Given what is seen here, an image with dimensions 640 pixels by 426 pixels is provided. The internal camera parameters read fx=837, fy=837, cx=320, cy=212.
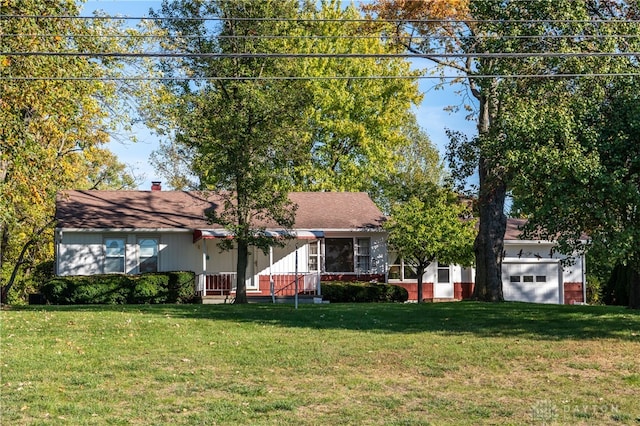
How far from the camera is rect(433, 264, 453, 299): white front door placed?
3725 centimetres

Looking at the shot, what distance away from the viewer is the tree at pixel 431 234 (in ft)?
103

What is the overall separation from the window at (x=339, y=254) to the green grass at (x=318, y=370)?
621 inches

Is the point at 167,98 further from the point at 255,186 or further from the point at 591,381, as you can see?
the point at 591,381

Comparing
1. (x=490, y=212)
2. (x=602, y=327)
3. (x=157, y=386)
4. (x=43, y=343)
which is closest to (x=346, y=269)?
(x=490, y=212)

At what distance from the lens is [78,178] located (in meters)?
39.5

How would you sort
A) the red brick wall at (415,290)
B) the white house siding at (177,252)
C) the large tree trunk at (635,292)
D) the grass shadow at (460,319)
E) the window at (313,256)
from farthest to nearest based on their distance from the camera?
the red brick wall at (415,290) < the window at (313,256) < the white house siding at (177,252) < the large tree trunk at (635,292) < the grass shadow at (460,319)

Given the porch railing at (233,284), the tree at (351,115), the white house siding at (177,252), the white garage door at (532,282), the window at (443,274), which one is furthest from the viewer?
the tree at (351,115)

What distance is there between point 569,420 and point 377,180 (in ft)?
115

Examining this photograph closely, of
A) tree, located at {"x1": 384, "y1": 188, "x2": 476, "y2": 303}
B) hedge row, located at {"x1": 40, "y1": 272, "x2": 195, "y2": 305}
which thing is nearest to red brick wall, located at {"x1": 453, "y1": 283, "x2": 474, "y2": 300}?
tree, located at {"x1": 384, "y1": 188, "x2": 476, "y2": 303}

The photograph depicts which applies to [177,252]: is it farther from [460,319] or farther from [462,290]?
[460,319]

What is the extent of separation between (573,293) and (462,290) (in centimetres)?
547

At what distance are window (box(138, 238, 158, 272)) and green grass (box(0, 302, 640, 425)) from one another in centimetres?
1408

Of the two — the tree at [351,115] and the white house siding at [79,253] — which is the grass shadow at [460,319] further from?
the tree at [351,115]

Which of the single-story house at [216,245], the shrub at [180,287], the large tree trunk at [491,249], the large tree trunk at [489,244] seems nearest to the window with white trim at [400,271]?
the single-story house at [216,245]
